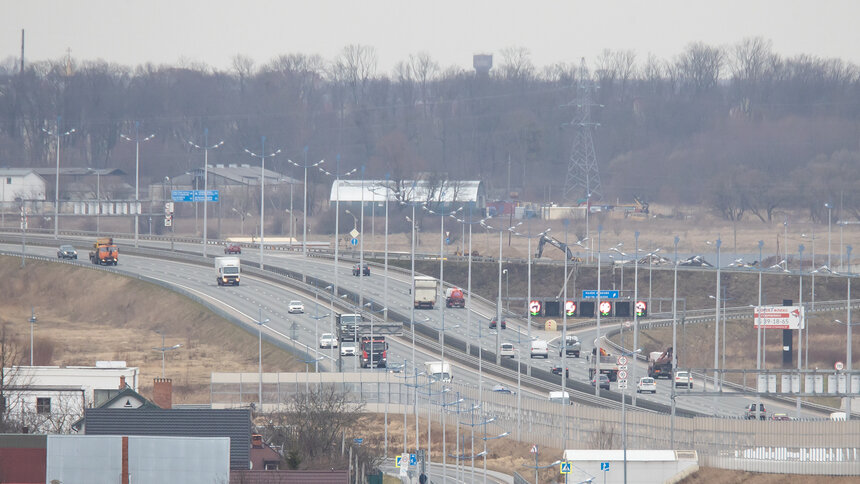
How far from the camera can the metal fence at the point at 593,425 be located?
2343 inches

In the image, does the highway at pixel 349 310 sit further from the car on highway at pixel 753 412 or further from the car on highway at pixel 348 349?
the car on highway at pixel 753 412

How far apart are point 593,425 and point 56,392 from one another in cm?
2659

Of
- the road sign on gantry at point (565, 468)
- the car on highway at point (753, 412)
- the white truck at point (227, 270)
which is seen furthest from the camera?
the white truck at point (227, 270)

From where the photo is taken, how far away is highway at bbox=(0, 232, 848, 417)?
9256 centimetres

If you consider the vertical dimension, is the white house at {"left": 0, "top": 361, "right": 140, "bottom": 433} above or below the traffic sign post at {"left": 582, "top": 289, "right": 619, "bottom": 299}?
below

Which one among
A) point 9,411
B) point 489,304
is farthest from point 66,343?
point 9,411

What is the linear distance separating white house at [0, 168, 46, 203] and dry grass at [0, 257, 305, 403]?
2145 inches

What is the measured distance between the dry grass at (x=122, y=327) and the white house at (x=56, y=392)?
15.9 metres

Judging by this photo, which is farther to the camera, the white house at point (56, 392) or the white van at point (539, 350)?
the white van at point (539, 350)

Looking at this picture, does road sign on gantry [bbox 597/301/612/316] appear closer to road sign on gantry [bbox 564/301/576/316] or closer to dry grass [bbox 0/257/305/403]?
road sign on gantry [bbox 564/301/576/316]

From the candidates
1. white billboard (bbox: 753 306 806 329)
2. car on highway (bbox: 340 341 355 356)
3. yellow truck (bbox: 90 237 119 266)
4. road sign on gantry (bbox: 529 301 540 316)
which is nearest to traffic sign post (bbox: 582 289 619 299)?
road sign on gantry (bbox: 529 301 540 316)

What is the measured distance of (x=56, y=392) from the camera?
69.1 meters

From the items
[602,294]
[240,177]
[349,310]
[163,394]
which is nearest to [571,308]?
[602,294]

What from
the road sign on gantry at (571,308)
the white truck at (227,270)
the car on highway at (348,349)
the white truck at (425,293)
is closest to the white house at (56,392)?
the car on highway at (348,349)
